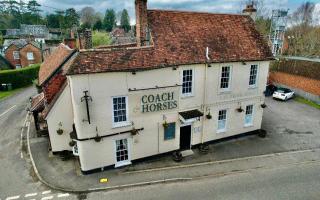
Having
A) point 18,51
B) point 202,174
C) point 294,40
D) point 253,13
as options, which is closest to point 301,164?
point 202,174

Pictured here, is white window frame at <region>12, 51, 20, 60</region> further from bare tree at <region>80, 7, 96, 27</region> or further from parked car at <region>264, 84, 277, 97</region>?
bare tree at <region>80, 7, 96, 27</region>

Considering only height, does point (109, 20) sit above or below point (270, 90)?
above

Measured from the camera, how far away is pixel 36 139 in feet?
71.7

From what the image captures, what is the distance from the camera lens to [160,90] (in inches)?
671

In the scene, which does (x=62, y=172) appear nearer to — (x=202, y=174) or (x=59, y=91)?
(x=59, y=91)

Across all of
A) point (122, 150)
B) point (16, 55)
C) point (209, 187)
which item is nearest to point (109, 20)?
point (16, 55)

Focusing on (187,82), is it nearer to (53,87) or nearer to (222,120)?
(222,120)

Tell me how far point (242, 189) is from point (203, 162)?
357cm

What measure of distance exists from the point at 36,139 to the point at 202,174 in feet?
48.5

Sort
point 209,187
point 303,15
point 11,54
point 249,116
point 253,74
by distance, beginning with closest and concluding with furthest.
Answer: point 209,187, point 253,74, point 249,116, point 11,54, point 303,15

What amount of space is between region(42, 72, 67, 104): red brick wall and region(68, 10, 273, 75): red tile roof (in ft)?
19.0

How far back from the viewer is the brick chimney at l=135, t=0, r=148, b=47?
1731cm

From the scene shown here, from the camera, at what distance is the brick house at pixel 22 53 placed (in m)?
51.7

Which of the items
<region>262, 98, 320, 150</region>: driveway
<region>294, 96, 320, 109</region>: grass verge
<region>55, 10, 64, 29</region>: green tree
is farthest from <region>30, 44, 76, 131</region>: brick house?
<region>55, 10, 64, 29</region>: green tree
